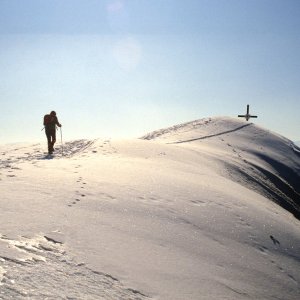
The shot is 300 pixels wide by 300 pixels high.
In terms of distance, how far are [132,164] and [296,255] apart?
7232 millimetres

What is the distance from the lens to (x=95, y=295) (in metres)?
3.72

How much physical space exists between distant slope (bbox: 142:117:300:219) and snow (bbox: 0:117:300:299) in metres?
6.73

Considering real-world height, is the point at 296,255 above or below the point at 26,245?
below

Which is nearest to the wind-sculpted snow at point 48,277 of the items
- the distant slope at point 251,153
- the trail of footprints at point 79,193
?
the trail of footprints at point 79,193

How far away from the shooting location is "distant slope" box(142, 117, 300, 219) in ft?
58.3

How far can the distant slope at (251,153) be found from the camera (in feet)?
58.3

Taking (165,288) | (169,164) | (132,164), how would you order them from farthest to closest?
(169,164) < (132,164) < (165,288)

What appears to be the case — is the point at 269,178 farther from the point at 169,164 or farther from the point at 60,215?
the point at 60,215

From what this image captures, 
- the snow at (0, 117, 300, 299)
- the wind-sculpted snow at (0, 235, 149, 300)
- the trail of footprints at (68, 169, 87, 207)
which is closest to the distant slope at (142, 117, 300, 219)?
the snow at (0, 117, 300, 299)

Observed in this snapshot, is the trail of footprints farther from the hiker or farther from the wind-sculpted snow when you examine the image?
the hiker


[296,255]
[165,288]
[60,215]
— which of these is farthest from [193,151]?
[165,288]

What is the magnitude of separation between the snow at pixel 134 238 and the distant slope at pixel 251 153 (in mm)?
6732

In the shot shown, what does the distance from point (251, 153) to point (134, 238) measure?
2141 centimetres

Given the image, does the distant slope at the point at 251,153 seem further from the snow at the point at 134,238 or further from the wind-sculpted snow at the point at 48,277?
the wind-sculpted snow at the point at 48,277
